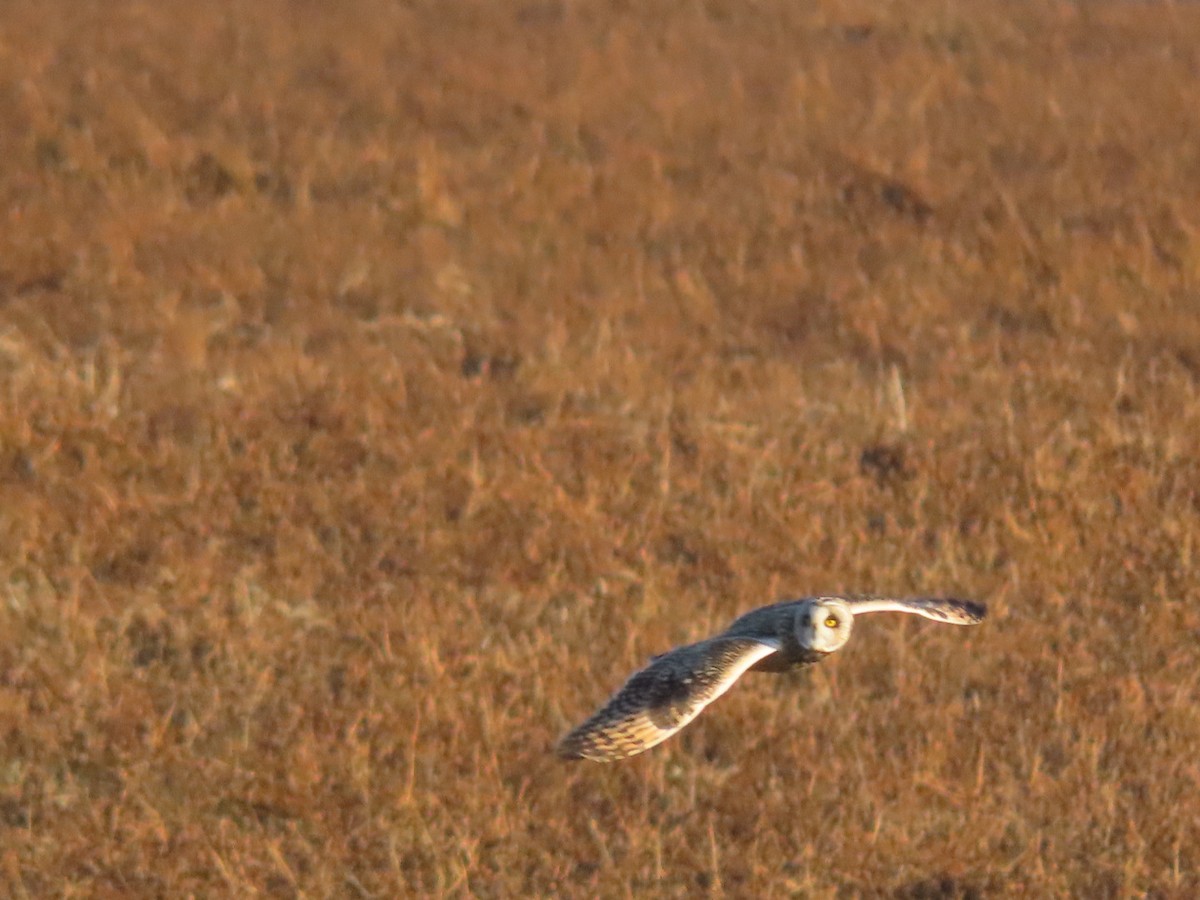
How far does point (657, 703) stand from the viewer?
4617 mm

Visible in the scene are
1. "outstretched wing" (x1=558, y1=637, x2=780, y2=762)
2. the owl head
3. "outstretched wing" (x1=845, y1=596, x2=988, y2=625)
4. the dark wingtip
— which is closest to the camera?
"outstretched wing" (x1=558, y1=637, x2=780, y2=762)

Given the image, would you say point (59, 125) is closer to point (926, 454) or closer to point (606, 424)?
point (606, 424)

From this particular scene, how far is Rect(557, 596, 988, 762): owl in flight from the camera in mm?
4531

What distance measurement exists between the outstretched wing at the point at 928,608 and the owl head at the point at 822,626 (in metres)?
0.08

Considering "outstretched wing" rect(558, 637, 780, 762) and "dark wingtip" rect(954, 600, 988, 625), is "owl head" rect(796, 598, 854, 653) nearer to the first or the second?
"outstretched wing" rect(558, 637, 780, 762)

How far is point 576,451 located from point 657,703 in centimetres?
388

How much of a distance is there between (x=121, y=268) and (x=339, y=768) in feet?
15.9

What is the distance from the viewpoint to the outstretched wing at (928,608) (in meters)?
5.33

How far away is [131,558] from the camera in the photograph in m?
7.55

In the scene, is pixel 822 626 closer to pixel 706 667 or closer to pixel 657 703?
pixel 706 667

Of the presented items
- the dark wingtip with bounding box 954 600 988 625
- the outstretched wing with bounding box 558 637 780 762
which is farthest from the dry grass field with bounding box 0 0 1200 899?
the outstretched wing with bounding box 558 637 780 762

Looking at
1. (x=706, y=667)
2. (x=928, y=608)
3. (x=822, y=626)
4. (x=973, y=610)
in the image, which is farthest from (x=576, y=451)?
(x=706, y=667)

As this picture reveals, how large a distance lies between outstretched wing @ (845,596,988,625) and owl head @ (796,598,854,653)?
0.28ft

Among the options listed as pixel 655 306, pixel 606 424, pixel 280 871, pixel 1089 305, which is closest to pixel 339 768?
pixel 280 871
